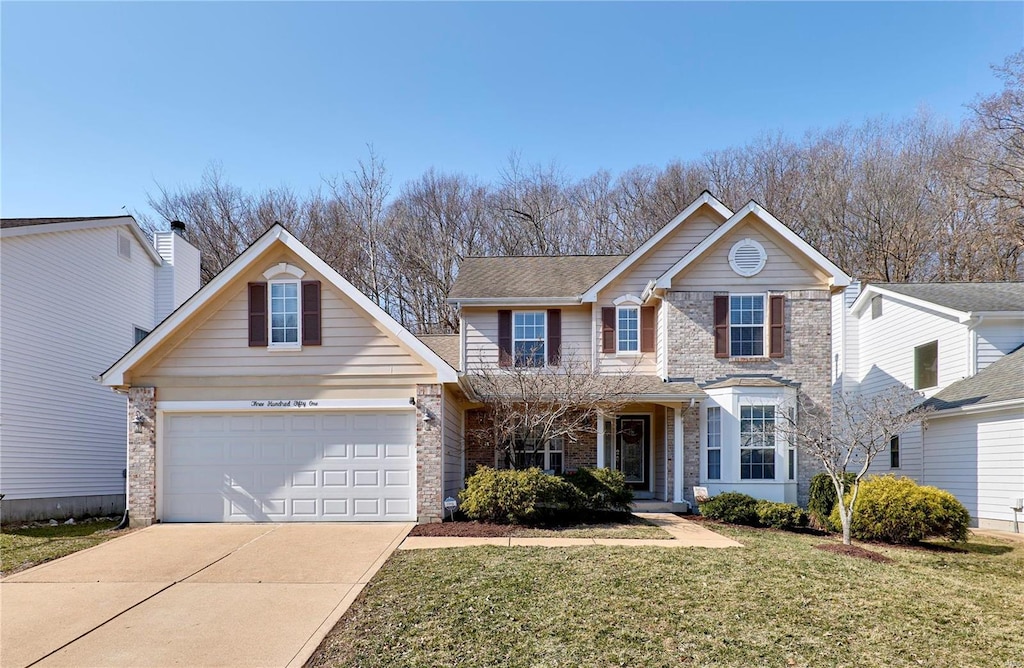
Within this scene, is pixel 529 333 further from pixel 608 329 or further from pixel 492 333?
pixel 608 329

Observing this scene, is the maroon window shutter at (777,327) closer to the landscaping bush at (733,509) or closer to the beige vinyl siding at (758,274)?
the beige vinyl siding at (758,274)

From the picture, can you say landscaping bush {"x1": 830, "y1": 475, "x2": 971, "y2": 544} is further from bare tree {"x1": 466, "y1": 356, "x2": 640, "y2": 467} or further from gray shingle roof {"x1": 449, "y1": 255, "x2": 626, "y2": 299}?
gray shingle roof {"x1": 449, "y1": 255, "x2": 626, "y2": 299}

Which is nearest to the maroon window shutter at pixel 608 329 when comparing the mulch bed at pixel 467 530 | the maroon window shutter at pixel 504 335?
the maroon window shutter at pixel 504 335

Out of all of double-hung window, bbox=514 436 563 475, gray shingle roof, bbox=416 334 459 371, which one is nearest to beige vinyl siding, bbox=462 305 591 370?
gray shingle roof, bbox=416 334 459 371

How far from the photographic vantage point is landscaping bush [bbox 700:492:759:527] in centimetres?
1375

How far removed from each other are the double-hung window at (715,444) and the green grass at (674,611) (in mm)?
5524

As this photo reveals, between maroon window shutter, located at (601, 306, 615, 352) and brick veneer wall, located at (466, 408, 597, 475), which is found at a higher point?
maroon window shutter, located at (601, 306, 615, 352)

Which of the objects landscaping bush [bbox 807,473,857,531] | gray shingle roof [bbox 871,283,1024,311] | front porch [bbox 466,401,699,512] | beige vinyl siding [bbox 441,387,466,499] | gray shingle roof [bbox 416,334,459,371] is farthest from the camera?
gray shingle roof [bbox 416,334,459,371]

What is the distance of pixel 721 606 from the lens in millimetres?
7543

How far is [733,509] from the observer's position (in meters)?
13.8

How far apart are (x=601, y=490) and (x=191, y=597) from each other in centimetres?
780

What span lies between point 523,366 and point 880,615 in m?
10.9

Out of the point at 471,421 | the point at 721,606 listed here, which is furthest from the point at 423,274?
the point at 721,606

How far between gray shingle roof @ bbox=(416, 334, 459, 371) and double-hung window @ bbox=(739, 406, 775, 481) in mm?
7566
